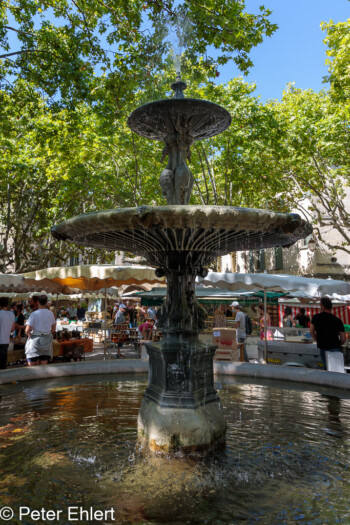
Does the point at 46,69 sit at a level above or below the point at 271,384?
above

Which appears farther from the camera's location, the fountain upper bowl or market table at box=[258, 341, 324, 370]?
market table at box=[258, 341, 324, 370]

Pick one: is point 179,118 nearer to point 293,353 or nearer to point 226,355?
point 293,353

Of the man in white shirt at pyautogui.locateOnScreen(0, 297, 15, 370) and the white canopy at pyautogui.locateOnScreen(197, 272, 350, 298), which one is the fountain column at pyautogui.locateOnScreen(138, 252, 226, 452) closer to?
the man in white shirt at pyautogui.locateOnScreen(0, 297, 15, 370)

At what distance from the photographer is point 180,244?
3.91 m

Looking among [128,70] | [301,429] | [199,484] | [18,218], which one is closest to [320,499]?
[199,484]

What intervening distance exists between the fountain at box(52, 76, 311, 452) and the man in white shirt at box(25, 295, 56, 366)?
8.27 ft

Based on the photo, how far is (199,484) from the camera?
287 centimetres

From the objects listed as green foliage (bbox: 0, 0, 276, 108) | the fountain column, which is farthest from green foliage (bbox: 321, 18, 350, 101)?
the fountain column

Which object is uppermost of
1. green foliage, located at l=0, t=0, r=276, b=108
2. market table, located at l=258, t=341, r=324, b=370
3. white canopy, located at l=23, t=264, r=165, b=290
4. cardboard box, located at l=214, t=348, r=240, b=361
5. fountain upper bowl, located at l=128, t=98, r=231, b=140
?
green foliage, located at l=0, t=0, r=276, b=108

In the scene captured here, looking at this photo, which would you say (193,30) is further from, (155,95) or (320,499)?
(320,499)

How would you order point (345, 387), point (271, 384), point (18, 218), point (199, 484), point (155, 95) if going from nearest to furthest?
point (199, 484)
point (345, 387)
point (271, 384)
point (155, 95)
point (18, 218)

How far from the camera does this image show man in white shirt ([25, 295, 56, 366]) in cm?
645

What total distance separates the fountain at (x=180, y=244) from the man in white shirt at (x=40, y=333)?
2.52 meters

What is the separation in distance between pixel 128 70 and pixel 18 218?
1345cm
